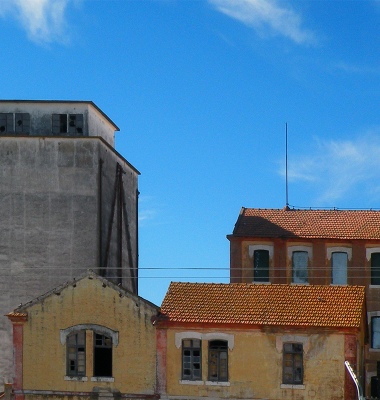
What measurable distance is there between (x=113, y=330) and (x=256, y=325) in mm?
6464

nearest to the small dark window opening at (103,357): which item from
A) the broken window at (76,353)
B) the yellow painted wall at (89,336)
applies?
the yellow painted wall at (89,336)

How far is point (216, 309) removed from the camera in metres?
38.0

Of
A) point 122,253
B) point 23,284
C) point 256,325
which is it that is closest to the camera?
point 256,325

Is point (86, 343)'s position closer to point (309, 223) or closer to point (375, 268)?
point (309, 223)

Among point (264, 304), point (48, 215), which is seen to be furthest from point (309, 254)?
point (48, 215)

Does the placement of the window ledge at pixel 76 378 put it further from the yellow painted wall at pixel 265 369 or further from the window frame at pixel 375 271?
the window frame at pixel 375 271

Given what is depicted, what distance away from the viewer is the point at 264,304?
3803cm

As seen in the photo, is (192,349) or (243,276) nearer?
(192,349)

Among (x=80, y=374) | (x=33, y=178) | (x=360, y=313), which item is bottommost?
(x=80, y=374)

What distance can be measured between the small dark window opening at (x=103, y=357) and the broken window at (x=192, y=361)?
3373 millimetres

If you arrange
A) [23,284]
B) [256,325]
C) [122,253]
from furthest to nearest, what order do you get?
[122,253], [23,284], [256,325]

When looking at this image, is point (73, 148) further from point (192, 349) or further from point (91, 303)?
point (192, 349)

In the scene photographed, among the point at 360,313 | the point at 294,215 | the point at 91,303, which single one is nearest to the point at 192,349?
the point at 91,303

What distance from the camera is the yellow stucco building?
1474 inches
